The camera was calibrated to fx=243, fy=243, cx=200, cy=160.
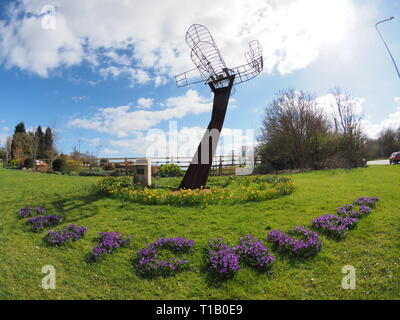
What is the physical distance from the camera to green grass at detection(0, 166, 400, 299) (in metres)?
4.08

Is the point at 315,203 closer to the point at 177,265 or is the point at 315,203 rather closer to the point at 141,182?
the point at 177,265

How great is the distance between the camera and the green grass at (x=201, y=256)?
4082 millimetres

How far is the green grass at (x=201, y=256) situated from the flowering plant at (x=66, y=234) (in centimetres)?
21

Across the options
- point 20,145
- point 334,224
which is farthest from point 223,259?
point 20,145

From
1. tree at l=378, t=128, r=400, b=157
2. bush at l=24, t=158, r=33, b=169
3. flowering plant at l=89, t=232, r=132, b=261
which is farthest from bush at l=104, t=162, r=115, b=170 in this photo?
tree at l=378, t=128, r=400, b=157

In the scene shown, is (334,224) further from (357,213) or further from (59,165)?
(59,165)

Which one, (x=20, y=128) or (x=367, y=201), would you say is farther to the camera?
(x=20, y=128)

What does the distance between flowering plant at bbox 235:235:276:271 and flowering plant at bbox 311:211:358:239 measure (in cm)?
181

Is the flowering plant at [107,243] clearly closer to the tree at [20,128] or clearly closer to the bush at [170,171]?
the bush at [170,171]

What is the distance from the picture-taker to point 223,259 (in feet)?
14.8

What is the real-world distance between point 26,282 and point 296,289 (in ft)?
15.8

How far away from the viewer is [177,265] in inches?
183

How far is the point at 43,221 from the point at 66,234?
4.93 feet

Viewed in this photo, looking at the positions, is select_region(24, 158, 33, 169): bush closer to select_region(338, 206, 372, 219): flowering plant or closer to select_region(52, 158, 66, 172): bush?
select_region(52, 158, 66, 172): bush
